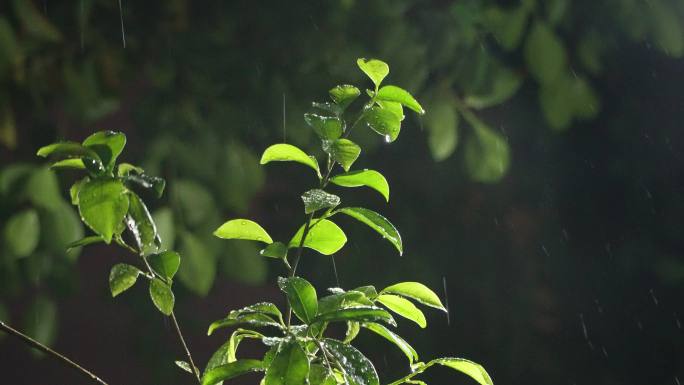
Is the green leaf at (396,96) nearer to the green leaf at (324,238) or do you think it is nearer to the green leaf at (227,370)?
the green leaf at (324,238)

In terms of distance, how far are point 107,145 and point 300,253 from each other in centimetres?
17

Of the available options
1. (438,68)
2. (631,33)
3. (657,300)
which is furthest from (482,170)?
(657,300)

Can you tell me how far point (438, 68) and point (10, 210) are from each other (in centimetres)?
70

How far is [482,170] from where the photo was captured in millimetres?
1410

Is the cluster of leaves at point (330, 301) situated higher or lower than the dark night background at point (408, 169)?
higher

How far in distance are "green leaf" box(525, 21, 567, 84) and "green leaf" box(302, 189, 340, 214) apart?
28.5 inches

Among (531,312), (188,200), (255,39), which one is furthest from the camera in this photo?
(531,312)

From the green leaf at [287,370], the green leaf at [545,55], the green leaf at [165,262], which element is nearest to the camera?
the green leaf at [287,370]

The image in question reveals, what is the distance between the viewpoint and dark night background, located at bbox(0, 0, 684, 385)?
1372 millimetres

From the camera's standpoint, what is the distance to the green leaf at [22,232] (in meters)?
1.36

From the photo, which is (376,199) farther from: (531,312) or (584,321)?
(584,321)

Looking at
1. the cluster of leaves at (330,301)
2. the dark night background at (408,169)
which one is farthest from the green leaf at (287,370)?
the dark night background at (408,169)

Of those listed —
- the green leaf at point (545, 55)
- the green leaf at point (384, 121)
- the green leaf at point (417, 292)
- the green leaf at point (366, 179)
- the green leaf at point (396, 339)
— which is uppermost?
the green leaf at point (384, 121)

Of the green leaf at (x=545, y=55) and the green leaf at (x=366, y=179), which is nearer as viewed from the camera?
the green leaf at (x=366, y=179)
